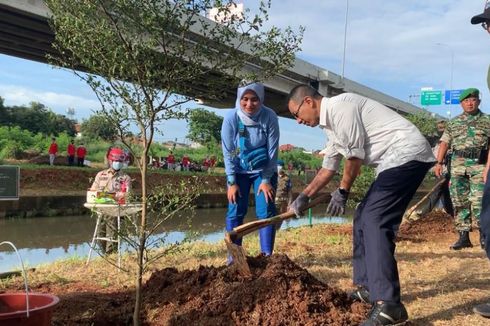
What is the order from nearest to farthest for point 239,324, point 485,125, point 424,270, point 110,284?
point 239,324, point 110,284, point 424,270, point 485,125

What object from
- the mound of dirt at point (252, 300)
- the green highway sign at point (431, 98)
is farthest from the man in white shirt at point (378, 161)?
the green highway sign at point (431, 98)

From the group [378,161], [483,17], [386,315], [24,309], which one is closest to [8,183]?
[24,309]

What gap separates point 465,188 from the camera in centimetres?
650

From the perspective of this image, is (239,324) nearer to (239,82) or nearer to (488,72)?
(239,82)

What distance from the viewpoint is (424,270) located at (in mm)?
5012

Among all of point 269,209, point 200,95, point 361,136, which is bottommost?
point 269,209

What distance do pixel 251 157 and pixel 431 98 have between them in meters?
44.5

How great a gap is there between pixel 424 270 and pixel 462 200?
1.87 m

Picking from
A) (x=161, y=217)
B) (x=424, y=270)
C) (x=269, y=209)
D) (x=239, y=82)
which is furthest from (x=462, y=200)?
(x=161, y=217)

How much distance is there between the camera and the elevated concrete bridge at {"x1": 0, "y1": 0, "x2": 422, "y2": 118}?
16.7m

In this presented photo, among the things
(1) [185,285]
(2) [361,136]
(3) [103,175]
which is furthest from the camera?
(3) [103,175]

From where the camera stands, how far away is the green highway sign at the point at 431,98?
45438 millimetres

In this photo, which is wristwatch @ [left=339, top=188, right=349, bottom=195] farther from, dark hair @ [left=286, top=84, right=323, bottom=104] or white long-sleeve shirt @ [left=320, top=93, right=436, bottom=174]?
dark hair @ [left=286, top=84, right=323, bottom=104]

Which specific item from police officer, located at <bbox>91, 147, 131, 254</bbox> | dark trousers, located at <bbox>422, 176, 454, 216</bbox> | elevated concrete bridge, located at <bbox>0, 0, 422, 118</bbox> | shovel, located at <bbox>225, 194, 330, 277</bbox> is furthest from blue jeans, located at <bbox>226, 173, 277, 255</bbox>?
dark trousers, located at <bbox>422, 176, 454, 216</bbox>
